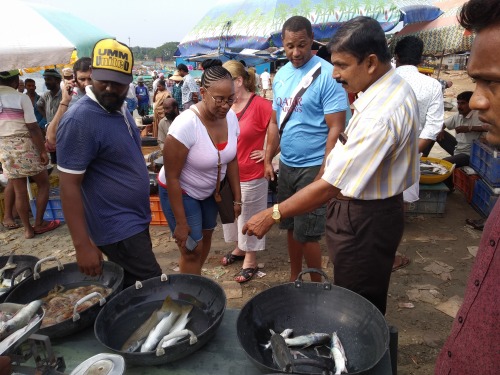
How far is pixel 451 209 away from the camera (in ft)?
18.8

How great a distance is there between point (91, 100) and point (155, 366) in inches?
61.2

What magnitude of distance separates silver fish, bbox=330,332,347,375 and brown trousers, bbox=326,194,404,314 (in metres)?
0.68

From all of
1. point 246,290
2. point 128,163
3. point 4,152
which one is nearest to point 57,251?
point 4,152

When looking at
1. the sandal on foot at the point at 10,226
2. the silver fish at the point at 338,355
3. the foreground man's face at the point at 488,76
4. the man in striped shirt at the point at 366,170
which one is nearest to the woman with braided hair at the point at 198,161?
the man in striped shirt at the point at 366,170

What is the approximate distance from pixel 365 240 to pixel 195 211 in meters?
1.45

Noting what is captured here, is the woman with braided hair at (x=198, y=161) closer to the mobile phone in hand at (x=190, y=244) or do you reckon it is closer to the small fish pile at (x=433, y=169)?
the mobile phone in hand at (x=190, y=244)

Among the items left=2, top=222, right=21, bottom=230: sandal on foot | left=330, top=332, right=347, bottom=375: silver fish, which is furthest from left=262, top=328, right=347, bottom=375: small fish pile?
left=2, top=222, right=21, bottom=230: sandal on foot

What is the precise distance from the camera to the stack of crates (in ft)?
16.5

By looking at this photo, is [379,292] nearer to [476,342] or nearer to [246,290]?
[476,342]

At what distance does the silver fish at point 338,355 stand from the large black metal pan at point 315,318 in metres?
0.05

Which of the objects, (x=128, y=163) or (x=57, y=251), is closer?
(x=128, y=163)

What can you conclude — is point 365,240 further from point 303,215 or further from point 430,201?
point 430,201

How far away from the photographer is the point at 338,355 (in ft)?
5.16

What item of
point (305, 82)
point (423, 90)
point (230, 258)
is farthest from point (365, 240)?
point (423, 90)
